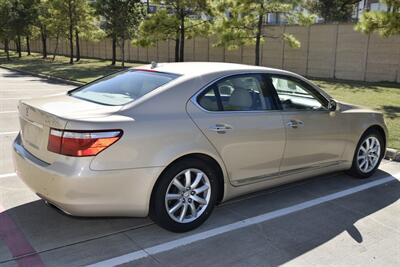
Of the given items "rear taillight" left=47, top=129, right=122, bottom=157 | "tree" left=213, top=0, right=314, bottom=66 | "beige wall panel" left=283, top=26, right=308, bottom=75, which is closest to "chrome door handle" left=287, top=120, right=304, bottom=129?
"rear taillight" left=47, top=129, right=122, bottom=157

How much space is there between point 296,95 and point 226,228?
1960 millimetres

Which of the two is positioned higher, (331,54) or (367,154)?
(331,54)

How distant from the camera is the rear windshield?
4191 millimetres

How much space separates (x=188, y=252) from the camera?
12.5ft

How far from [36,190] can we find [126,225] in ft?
3.02

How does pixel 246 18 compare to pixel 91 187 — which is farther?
pixel 246 18

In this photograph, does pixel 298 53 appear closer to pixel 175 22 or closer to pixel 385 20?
pixel 175 22

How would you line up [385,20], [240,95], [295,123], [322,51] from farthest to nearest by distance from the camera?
1. [322,51]
2. [385,20]
3. [295,123]
4. [240,95]

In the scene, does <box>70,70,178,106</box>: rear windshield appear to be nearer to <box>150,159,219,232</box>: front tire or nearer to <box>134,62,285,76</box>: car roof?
<box>134,62,285,76</box>: car roof

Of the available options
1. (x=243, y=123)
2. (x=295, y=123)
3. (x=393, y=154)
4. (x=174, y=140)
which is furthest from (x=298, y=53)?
(x=174, y=140)

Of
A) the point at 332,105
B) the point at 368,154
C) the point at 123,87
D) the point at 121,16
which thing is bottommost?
the point at 368,154

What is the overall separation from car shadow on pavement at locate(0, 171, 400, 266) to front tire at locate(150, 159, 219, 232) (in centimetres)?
13

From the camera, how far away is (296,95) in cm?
537

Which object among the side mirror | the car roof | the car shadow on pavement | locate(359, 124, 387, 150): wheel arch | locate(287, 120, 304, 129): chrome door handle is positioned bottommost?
the car shadow on pavement
